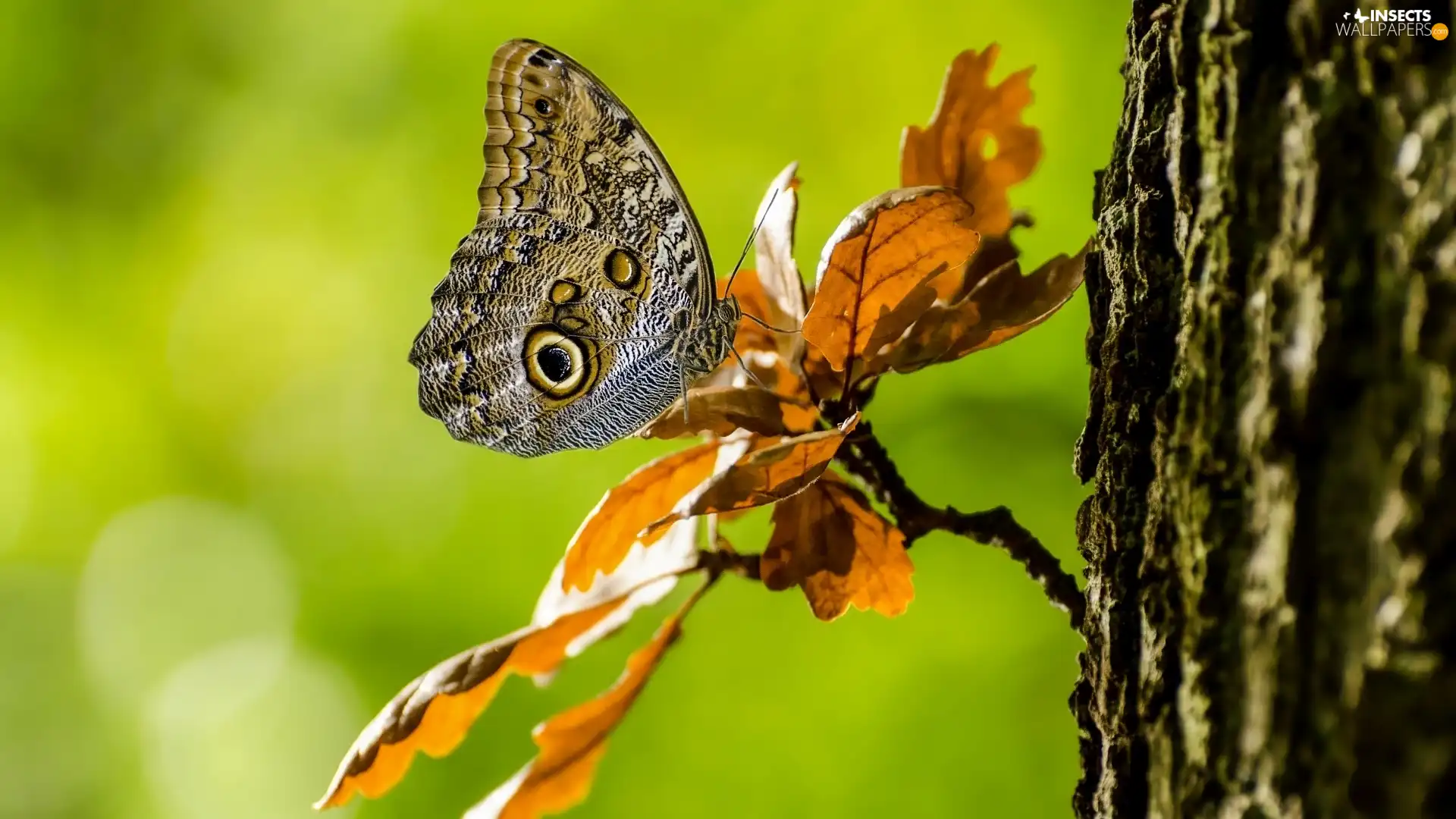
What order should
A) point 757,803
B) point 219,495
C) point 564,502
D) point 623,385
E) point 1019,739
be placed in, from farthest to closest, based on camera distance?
point 219,495
point 564,502
point 757,803
point 1019,739
point 623,385

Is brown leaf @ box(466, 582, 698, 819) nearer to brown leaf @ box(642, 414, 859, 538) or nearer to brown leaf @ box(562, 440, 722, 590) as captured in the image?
brown leaf @ box(562, 440, 722, 590)

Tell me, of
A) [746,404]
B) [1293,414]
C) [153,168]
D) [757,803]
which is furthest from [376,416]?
[1293,414]

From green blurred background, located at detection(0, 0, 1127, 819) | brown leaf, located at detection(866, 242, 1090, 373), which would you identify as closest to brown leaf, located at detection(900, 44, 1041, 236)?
brown leaf, located at detection(866, 242, 1090, 373)

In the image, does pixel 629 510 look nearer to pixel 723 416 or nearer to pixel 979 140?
pixel 723 416

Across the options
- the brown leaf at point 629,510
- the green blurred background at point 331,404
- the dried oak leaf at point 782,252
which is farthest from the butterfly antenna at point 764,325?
the green blurred background at point 331,404

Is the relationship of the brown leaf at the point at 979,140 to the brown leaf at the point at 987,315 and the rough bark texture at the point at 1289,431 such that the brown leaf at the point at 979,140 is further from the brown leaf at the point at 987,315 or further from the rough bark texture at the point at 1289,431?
the rough bark texture at the point at 1289,431

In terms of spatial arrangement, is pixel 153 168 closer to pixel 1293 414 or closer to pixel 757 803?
pixel 757 803

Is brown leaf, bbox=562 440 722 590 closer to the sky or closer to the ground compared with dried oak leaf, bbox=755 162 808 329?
closer to the ground
